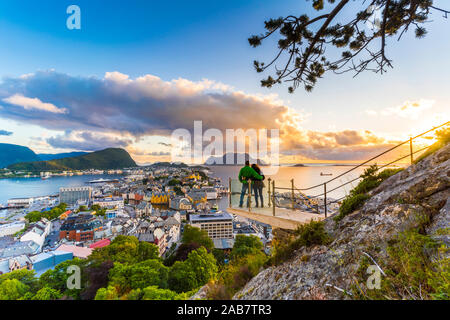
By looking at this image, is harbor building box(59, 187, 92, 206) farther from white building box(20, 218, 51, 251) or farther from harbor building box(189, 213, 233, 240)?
harbor building box(189, 213, 233, 240)

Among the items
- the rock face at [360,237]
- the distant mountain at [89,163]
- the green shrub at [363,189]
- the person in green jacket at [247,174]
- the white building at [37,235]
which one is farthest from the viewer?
the distant mountain at [89,163]

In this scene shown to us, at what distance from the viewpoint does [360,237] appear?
2.79 m

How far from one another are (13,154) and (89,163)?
4999 cm

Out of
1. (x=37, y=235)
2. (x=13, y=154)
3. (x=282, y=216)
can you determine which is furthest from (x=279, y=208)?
(x=13, y=154)

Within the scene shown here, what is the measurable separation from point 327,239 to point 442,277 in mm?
1399

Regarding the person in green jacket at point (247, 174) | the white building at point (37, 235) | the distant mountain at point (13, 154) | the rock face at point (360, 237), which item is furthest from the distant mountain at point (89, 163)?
the rock face at point (360, 237)

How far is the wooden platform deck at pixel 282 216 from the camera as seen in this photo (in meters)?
4.89

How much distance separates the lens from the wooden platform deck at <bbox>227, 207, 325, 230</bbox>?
4.89 metres

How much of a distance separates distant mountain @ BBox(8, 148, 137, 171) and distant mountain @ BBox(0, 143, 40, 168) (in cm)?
645

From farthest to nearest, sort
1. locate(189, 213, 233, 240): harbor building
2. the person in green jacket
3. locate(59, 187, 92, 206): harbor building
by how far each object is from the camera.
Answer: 1. locate(59, 187, 92, 206): harbor building
2. locate(189, 213, 233, 240): harbor building
3. the person in green jacket

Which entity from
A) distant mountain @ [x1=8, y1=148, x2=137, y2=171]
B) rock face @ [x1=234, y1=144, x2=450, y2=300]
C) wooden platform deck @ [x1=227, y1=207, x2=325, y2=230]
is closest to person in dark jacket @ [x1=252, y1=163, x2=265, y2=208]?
wooden platform deck @ [x1=227, y1=207, x2=325, y2=230]

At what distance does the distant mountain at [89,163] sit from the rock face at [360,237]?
172911 millimetres

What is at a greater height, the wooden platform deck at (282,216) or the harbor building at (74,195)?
the wooden platform deck at (282,216)

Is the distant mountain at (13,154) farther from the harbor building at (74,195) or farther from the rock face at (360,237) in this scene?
the rock face at (360,237)
